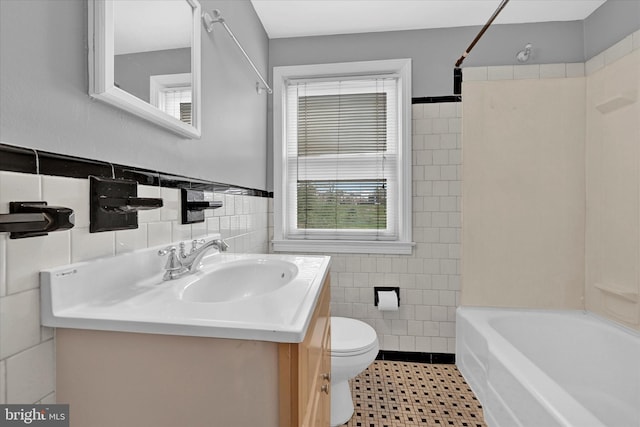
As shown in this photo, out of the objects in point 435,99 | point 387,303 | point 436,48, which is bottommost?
point 387,303

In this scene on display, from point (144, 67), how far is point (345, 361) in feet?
4.79

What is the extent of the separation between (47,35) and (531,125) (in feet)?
8.03

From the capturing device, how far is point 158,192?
0.99 m

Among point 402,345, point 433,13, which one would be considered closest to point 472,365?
point 402,345

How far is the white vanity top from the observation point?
55 cm


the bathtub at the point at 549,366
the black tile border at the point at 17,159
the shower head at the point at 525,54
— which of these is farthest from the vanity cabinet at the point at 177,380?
the shower head at the point at 525,54

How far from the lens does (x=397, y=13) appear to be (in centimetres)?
201

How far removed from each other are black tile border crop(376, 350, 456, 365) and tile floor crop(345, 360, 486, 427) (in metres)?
0.03

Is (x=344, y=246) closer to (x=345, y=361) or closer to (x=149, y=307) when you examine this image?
(x=345, y=361)

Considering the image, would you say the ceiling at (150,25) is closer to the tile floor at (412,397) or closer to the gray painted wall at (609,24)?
the tile floor at (412,397)

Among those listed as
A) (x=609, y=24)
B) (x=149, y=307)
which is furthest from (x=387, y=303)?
(x=609, y=24)

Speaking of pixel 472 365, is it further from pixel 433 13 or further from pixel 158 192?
pixel 433 13

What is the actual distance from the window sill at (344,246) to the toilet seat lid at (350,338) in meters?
0.54

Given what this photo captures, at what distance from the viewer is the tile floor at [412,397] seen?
1579 mm
